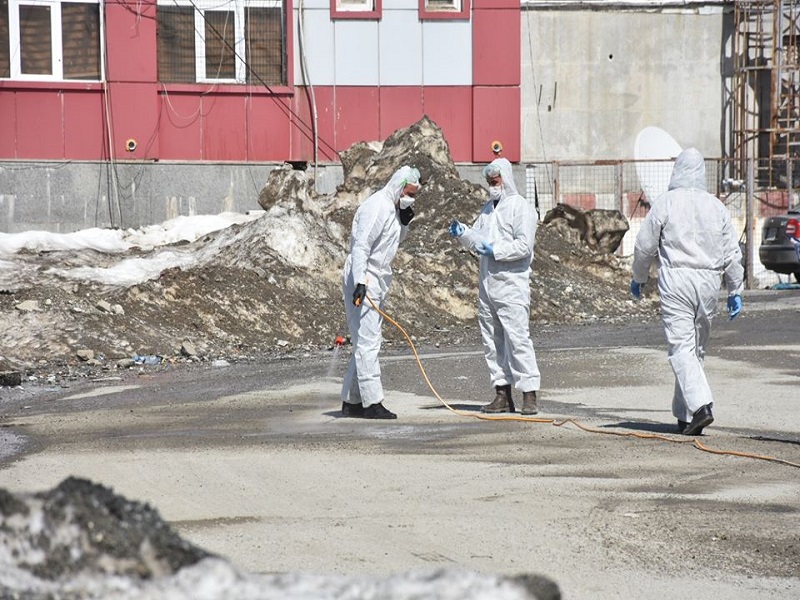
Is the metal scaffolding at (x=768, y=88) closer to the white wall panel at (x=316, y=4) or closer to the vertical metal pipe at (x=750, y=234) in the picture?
the vertical metal pipe at (x=750, y=234)

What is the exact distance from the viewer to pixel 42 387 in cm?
1373

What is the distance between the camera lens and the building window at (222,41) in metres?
24.6

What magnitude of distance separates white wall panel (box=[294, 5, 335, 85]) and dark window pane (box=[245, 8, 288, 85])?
11.0 inches

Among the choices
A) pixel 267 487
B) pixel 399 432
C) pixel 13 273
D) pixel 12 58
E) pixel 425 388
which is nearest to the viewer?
pixel 267 487

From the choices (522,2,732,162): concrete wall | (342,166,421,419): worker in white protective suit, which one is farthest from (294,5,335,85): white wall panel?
(342,166,421,419): worker in white protective suit

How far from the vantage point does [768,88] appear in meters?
29.7

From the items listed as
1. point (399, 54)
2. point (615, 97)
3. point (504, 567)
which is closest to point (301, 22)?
point (399, 54)

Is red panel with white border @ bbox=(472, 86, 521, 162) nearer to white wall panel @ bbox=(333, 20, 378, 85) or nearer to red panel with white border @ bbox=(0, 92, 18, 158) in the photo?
white wall panel @ bbox=(333, 20, 378, 85)

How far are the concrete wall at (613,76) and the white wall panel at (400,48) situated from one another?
4.04 m

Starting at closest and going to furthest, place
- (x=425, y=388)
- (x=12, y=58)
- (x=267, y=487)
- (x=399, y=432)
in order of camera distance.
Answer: (x=267, y=487), (x=399, y=432), (x=425, y=388), (x=12, y=58)

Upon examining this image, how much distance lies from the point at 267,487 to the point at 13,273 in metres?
11.5

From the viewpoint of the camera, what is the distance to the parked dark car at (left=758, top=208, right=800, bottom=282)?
23.9 meters

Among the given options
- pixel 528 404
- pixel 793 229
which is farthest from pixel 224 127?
pixel 528 404

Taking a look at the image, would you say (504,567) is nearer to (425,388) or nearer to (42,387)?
(425,388)
